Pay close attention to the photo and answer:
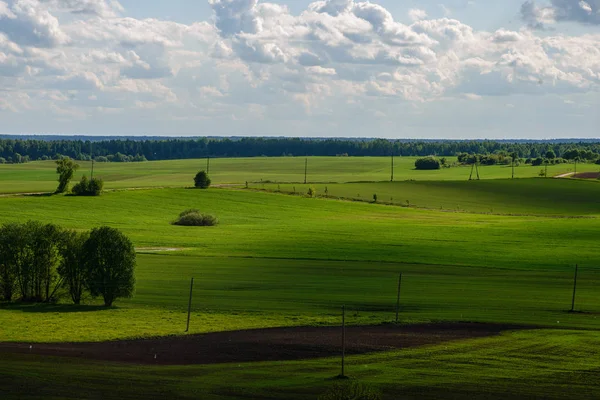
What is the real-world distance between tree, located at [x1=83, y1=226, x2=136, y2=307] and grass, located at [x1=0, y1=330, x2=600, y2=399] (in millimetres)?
15792

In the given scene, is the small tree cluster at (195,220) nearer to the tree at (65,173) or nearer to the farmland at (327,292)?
the farmland at (327,292)

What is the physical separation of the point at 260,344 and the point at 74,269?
17.8m

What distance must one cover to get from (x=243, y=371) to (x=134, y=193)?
95792 millimetres

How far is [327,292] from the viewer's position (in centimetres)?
5488

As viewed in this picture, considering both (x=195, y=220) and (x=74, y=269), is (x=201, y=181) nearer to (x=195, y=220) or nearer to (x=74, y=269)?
(x=195, y=220)

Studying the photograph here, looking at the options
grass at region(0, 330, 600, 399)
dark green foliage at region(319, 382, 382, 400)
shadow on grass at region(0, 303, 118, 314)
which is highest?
dark green foliage at region(319, 382, 382, 400)

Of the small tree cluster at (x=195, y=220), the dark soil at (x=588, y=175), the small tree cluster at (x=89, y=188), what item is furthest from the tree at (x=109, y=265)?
the dark soil at (x=588, y=175)

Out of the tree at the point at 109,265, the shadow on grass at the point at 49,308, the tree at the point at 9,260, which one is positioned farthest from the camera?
the tree at the point at 9,260

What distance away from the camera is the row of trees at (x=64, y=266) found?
5166cm

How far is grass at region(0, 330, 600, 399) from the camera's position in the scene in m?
30.5

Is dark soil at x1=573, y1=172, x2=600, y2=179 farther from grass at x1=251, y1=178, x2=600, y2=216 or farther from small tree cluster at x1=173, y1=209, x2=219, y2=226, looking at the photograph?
small tree cluster at x1=173, y1=209, x2=219, y2=226

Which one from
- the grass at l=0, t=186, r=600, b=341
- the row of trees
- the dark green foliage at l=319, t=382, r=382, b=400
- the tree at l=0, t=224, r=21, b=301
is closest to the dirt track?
the grass at l=0, t=186, r=600, b=341

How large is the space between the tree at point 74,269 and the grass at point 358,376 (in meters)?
16.8

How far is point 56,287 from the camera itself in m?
52.6
